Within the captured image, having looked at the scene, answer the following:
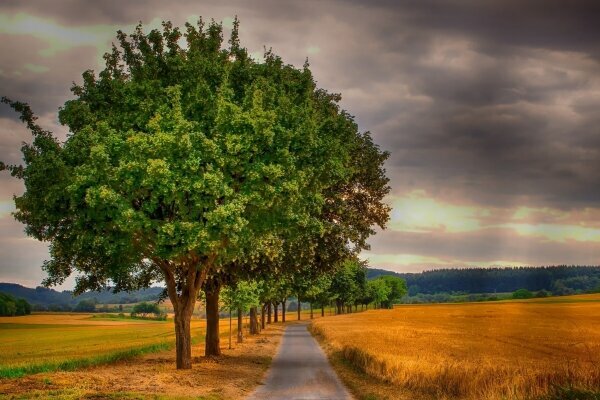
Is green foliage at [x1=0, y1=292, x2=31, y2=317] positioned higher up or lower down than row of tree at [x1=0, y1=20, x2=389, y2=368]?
lower down

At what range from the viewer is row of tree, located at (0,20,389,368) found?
2598cm

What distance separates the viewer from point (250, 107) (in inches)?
1134

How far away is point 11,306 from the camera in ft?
486

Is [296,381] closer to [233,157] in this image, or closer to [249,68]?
[233,157]

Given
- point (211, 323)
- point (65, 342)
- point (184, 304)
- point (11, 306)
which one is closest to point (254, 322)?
point (65, 342)

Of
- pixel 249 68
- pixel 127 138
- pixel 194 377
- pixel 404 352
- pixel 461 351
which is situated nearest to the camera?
pixel 127 138

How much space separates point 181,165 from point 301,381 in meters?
10.5

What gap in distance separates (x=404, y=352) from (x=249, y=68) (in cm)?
1686

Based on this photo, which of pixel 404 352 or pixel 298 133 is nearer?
pixel 298 133

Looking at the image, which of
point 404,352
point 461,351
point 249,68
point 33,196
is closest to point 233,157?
point 249,68

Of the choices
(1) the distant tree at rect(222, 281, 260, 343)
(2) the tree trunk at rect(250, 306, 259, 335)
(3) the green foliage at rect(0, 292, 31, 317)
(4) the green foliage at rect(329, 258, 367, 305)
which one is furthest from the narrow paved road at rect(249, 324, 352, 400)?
(3) the green foliage at rect(0, 292, 31, 317)

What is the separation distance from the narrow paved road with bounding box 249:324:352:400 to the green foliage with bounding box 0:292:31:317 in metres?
120

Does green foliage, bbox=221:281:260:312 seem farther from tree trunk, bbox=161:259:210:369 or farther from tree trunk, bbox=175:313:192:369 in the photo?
tree trunk, bbox=175:313:192:369

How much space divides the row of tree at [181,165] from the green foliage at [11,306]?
123m
